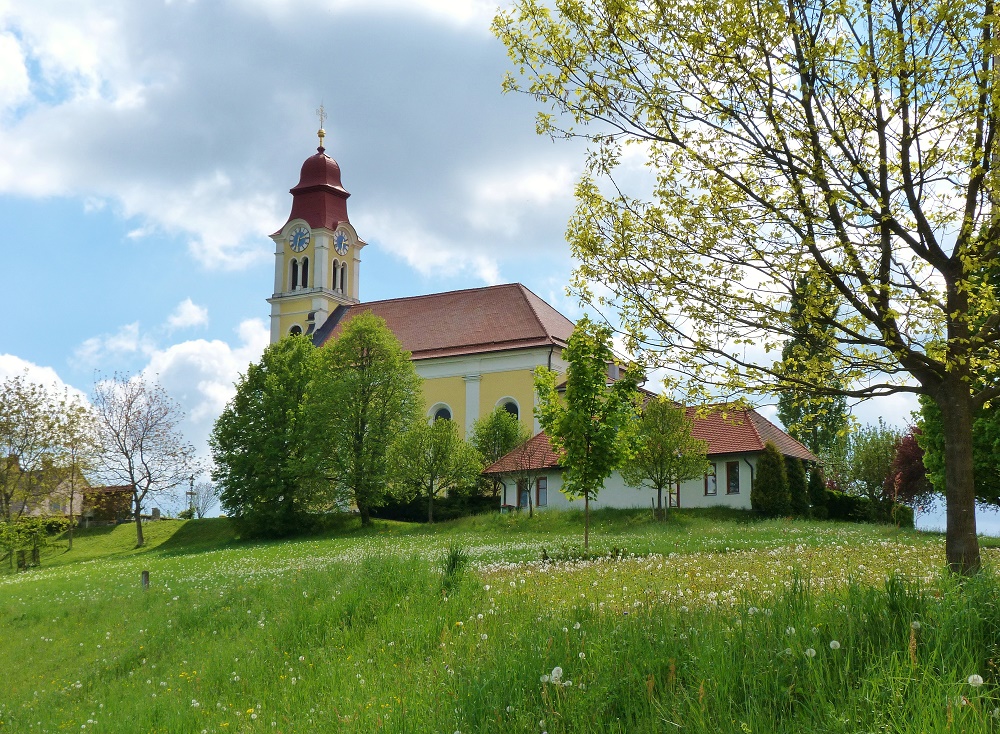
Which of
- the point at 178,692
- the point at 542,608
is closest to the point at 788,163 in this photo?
the point at 542,608

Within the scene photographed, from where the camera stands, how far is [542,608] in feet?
28.2

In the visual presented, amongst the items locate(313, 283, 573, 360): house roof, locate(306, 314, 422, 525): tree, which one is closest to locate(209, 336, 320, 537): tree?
locate(306, 314, 422, 525): tree

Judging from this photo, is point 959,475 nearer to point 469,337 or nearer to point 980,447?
point 980,447

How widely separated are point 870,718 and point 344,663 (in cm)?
570

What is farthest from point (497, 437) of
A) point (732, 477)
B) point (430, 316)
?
point (430, 316)

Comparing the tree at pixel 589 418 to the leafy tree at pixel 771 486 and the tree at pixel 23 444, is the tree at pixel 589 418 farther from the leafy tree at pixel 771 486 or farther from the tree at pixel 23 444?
the tree at pixel 23 444

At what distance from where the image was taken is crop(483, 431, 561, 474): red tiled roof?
143 ft

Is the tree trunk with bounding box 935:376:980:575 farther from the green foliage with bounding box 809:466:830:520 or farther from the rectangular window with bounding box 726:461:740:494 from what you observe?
the rectangular window with bounding box 726:461:740:494

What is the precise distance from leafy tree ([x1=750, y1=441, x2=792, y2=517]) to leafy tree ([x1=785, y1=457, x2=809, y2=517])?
1.54 ft

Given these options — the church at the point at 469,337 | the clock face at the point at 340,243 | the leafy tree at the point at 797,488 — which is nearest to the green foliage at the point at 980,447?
the church at the point at 469,337

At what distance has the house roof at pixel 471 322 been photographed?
56438mm

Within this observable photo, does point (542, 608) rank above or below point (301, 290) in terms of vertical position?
below

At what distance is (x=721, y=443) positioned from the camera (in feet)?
132

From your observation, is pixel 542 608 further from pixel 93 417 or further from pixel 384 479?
pixel 93 417
